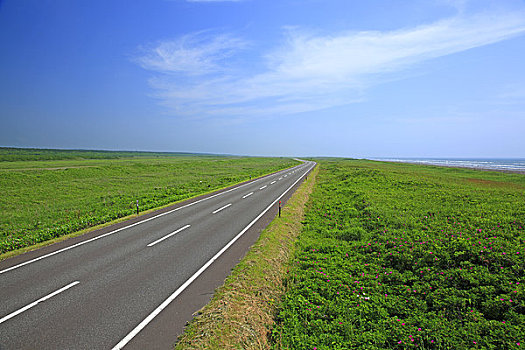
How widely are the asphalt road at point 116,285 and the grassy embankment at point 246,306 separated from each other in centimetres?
45

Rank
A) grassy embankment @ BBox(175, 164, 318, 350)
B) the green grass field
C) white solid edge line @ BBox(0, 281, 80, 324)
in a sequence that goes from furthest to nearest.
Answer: white solid edge line @ BBox(0, 281, 80, 324), the green grass field, grassy embankment @ BBox(175, 164, 318, 350)

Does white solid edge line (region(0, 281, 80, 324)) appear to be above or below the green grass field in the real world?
below

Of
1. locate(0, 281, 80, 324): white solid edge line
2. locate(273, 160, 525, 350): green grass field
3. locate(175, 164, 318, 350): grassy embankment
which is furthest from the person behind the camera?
locate(0, 281, 80, 324): white solid edge line

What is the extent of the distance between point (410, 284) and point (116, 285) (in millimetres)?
9441

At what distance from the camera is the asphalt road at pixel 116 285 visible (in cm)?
536

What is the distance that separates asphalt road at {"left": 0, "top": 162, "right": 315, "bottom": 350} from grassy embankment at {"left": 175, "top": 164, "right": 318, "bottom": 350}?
0.45 m

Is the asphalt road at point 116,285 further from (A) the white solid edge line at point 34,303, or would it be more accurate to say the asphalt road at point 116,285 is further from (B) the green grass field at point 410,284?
(B) the green grass field at point 410,284

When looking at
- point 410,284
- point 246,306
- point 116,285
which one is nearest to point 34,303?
point 116,285

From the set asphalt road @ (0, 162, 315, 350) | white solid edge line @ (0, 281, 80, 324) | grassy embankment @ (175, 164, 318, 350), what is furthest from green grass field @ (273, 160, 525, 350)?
white solid edge line @ (0, 281, 80, 324)

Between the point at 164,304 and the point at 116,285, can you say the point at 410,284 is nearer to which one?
the point at 164,304

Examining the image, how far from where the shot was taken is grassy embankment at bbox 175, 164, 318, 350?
17.0 ft

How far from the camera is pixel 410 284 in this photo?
7543 millimetres

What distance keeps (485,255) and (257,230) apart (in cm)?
944

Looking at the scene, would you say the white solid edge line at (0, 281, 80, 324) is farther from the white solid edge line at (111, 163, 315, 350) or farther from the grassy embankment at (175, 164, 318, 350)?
the grassy embankment at (175, 164, 318, 350)
